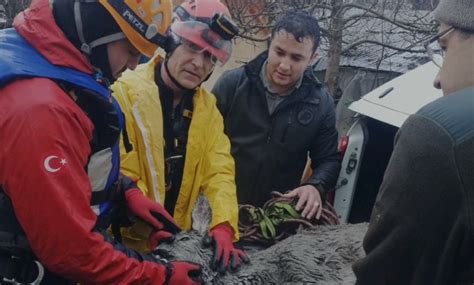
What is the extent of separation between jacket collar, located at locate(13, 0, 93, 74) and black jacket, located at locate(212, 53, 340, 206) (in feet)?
6.79

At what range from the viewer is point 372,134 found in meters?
4.63

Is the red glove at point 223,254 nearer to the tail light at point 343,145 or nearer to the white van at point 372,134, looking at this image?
the white van at point 372,134

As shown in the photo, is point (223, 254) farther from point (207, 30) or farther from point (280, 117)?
point (280, 117)

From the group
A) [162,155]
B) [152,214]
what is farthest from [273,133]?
[152,214]

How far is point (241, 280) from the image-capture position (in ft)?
8.44

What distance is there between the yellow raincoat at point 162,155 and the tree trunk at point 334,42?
18.0 ft

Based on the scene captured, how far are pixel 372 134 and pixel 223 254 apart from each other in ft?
7.72

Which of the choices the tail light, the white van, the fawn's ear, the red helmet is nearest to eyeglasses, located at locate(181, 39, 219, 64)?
the red helmet

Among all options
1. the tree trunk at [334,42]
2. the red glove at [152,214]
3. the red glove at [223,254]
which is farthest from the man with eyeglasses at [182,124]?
the tree trunk at [334,42]

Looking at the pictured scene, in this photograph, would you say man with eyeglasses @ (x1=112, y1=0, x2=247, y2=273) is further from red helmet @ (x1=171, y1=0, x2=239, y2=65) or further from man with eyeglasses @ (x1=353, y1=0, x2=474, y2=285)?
man with eyeglasses @ (x1=353, y1=0, x2=474, y2=285)

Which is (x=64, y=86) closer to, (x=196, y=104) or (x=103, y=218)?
(x=103, y=218)

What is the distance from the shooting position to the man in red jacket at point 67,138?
2.13 m

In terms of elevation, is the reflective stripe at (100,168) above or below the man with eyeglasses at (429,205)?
below

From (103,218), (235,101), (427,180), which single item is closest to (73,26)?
(103,218)
